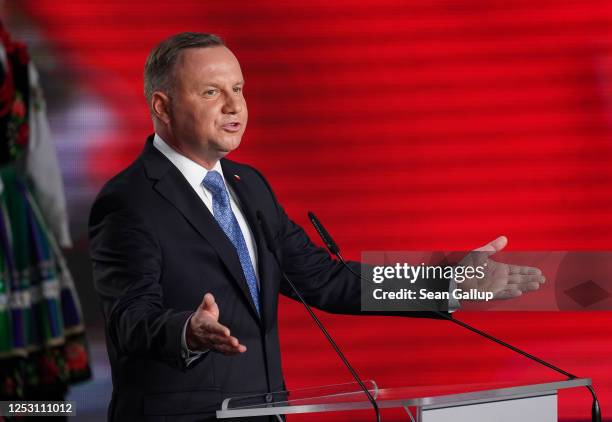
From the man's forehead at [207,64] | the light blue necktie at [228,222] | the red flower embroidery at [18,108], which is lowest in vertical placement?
the light blue necktie at [228,222]

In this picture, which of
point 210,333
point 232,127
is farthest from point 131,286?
point 232,127

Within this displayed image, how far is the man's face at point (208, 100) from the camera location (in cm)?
197

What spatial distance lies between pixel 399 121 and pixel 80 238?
49.5 inches

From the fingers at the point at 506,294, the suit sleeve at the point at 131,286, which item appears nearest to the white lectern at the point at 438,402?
the suit sleeve at the point at 131,286

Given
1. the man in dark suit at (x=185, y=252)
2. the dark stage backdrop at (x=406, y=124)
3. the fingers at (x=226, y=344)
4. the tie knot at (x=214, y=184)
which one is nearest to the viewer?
the fingers at (x=226, y=344)

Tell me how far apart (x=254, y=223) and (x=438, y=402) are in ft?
2.13

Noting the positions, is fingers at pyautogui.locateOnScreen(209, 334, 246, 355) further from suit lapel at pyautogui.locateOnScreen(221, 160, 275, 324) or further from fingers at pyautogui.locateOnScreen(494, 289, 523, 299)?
fingers at pyautogui.locateOnScreen(494, 289, 523, 299)

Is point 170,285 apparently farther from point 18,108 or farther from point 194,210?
point 18,108

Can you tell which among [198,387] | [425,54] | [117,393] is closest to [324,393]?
[198,387]

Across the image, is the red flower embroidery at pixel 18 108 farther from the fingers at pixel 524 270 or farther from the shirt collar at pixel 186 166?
the fingers at pixel 524 270

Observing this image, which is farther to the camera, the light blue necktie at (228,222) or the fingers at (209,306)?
the light blue necktie at (228,222)

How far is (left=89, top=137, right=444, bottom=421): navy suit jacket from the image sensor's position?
1783mm

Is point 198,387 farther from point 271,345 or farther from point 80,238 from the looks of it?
point 80,238

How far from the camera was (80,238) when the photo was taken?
3.31 meters
